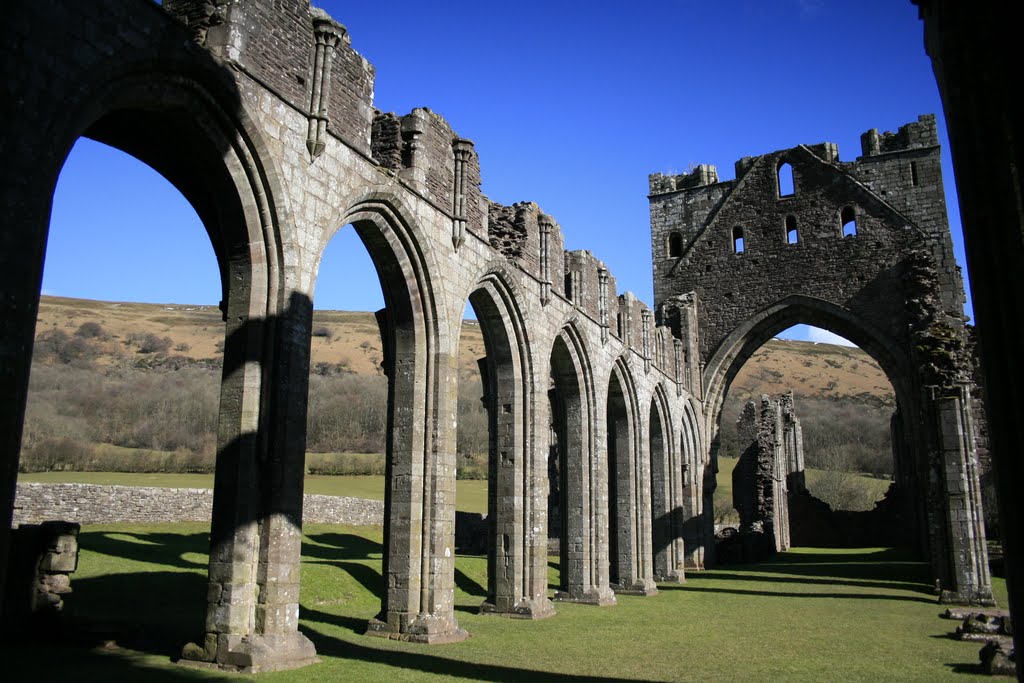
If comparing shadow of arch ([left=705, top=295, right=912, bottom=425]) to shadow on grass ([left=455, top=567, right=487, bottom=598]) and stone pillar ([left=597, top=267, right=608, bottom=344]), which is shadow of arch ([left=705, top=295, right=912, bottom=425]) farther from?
shadow on grass ([left=455, top=567, right=487, bottom=598])

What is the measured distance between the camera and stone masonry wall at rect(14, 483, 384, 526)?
15.7 metres

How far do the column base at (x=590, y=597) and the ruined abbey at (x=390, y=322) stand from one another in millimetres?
41

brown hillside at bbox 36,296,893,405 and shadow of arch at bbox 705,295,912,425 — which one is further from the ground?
brown hillside at bbox 36,296,893,405

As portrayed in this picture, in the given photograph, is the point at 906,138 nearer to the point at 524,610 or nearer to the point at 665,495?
the point at 665,495

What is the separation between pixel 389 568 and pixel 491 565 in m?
2.98

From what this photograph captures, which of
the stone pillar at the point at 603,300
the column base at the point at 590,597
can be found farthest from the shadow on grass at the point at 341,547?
the stone pillar at the point at 603,300

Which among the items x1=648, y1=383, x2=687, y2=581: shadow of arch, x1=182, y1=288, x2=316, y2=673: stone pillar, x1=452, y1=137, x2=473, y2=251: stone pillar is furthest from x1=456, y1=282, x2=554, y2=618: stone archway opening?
x1=648, y1=383, x2=687, y2=581: shadow of arch

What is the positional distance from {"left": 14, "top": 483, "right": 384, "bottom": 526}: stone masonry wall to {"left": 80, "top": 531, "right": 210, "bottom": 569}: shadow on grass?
1.56 metres

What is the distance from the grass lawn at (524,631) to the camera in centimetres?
708

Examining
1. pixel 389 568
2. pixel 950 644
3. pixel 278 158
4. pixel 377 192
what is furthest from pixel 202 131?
pixel 950 644

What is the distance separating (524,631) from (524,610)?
51.5 inches

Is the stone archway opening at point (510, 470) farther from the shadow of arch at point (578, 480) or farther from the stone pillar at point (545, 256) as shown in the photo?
the shadow of arch at point (578, 480)

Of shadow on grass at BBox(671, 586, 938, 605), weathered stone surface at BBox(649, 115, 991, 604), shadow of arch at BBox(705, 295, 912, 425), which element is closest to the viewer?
shadow on grass at BBox(671, 586, 938, 605)

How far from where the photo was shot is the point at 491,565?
1184 centimetres
